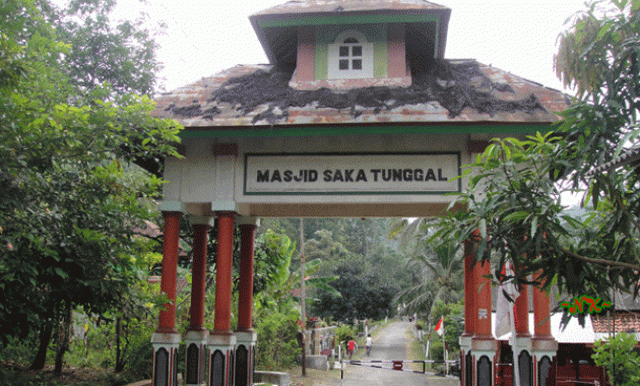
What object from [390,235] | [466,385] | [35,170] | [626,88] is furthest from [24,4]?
[390,235]

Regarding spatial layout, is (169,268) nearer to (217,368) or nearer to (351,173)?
(217,368)

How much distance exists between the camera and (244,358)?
42.9ft

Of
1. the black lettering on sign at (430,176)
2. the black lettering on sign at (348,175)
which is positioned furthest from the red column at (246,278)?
the black lettering on sign at (430,176)

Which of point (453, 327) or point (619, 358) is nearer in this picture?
point (619, 358)

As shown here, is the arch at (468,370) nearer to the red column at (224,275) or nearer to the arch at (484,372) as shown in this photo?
the arch at (484,372)

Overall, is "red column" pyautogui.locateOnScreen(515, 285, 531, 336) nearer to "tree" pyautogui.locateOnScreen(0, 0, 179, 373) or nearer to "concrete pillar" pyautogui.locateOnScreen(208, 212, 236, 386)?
"concrete pillar" pyautogui.locateOnScreen(208, 212, 236, 386)

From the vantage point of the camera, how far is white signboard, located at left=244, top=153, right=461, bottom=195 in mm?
11047

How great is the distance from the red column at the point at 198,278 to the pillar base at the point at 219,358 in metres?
1.97

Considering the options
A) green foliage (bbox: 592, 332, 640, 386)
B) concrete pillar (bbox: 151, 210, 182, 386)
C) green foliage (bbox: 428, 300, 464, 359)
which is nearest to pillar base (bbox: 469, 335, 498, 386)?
green foliage (bbox: 592, 332, 640, 386)

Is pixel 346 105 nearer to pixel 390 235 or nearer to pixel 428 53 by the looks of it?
pixel 428 53

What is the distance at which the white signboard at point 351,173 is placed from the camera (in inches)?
435

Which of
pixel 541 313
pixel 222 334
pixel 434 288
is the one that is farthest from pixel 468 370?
pixel 434 288

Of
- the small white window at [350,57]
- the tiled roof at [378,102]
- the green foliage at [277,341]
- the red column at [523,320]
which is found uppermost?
the small white window at [350,57]

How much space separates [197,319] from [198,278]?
88 cm
